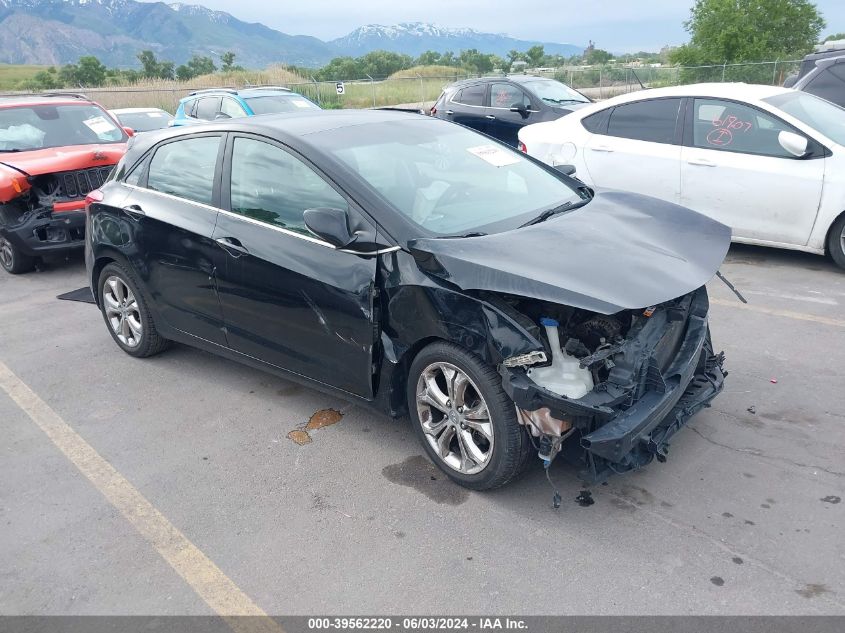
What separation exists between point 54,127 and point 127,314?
189 inches

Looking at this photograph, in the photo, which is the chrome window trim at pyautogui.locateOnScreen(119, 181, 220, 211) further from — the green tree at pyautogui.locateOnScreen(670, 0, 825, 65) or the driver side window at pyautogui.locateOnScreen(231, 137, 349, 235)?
the green tree at pyautogui.locateOnScreen(670, 0, 825, 65)

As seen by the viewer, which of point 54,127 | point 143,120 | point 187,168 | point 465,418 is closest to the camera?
point 465,418

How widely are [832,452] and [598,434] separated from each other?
1.51 metres

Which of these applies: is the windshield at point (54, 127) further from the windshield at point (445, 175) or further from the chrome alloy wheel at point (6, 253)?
the windshield at point (445, 175)

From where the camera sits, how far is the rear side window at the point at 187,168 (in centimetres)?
453

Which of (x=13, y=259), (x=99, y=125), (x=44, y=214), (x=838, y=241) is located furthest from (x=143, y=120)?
(x=838, y=241)

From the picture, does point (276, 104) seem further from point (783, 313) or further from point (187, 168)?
point (783, 313)

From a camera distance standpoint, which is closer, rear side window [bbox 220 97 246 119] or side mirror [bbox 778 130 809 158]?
side mirror [bbox 778 130 809 158]

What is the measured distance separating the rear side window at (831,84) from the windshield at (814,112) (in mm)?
2970

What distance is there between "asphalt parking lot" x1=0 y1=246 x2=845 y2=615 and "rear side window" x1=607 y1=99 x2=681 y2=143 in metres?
2.94

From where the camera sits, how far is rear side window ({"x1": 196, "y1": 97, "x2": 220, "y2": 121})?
1253 centimetres

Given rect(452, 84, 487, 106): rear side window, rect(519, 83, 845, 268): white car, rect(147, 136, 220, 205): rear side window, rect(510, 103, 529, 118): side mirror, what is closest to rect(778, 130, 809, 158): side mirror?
rect(519, 83, 845, 268): white car

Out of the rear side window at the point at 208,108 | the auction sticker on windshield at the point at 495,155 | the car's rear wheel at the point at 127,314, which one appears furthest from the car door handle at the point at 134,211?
the rear side window at the point at 208,108

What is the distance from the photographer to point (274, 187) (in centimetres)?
413
